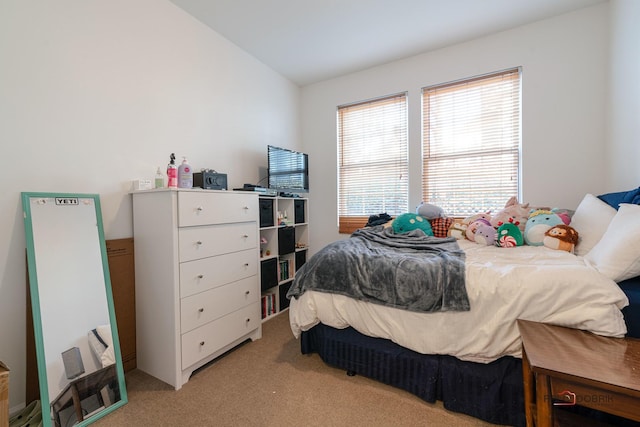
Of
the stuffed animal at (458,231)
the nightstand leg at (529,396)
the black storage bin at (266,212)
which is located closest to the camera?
the nightstand leg at (529,396)

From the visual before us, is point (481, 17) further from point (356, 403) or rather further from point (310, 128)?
point (356, 403)

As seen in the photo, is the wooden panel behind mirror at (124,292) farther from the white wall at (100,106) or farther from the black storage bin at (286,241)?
the black storage bin at (286,241)

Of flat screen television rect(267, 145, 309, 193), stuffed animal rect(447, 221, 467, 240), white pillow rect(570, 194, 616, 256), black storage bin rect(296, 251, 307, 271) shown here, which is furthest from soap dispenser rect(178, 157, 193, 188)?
white pillow rect(570, 194, 616, 256)

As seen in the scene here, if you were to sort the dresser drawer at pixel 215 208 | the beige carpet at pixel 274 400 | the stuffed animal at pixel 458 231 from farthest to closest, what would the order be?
the stuffed animal at pixel 458 231, the dresser drawer at pixel 215 208, the beige carpet at pixel 274 400

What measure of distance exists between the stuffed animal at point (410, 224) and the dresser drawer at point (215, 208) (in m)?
1.28

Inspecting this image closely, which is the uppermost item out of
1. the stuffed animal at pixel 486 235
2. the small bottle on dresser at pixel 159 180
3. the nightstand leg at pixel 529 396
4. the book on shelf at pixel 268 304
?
the small bottle on dresser at pixel 159 180

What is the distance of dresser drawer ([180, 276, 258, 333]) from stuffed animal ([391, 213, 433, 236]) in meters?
1.33

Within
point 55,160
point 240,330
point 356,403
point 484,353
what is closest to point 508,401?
point 484,353

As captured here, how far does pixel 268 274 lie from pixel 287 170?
1149 millimetres

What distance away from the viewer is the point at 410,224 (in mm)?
2436

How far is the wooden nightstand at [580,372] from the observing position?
821 mm

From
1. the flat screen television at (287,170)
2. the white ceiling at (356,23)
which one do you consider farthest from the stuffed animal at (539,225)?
the flat screen television at (287,170)

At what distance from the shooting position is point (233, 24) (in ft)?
7.66

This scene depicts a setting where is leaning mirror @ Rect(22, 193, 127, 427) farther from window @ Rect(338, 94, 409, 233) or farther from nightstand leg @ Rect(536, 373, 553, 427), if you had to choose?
window @ Rect(338, 94, 409, 233)
